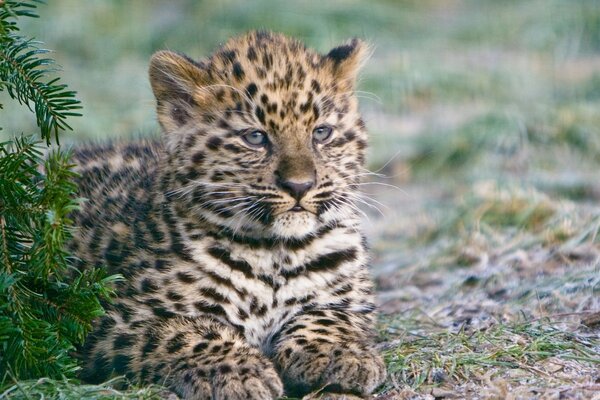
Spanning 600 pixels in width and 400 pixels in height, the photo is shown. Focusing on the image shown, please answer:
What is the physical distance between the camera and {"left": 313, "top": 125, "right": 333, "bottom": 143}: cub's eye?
21.2 feet

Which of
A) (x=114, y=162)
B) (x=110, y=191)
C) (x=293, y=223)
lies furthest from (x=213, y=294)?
(x=114, y=162)

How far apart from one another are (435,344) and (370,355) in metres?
0.74

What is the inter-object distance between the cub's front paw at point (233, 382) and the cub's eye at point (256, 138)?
1.33 meters

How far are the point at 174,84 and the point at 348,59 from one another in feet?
3.80

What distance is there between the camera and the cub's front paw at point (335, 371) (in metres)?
5.87

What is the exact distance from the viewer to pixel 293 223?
6.19 meters

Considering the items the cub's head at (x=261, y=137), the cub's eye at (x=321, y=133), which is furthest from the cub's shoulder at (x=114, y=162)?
the cub's eye at (x=321, y=133)

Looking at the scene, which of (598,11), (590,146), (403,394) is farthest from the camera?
(598,11)

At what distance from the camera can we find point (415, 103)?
49.5 ft

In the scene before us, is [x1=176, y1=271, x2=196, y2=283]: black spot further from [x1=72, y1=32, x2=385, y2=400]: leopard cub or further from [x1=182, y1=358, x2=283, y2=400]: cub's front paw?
[x1=182, y1=358, x2=283, y2=400]: cub's front paw

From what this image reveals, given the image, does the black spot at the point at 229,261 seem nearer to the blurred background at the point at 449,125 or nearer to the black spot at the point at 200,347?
the black spot at the point at 200,347

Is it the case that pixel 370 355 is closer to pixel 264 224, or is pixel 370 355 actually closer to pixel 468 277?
pixel 264 224

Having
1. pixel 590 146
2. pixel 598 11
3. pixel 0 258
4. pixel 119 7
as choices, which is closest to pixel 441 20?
pixel 598 11

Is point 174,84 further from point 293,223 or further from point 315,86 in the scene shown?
point 293,223
